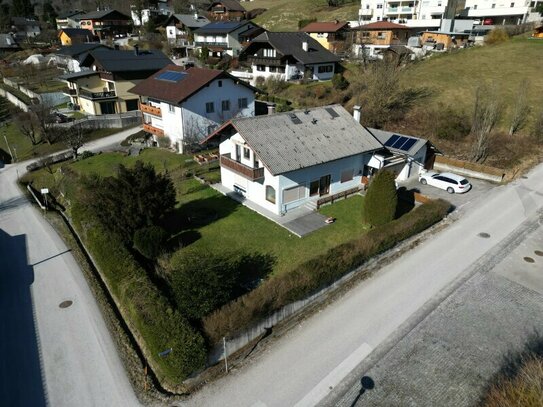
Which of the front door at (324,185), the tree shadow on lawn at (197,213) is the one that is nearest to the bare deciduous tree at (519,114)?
the front door at (324,185)

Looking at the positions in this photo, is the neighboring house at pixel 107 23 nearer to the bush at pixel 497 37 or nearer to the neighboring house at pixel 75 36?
the neighboring house at pixel 75 36

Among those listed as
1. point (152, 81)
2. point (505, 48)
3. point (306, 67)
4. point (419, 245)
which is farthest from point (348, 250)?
point (505, 48)

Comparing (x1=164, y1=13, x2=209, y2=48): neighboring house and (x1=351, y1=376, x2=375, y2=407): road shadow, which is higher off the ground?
(x1=164, y1=13, x2=209, y2=48): neighboring house

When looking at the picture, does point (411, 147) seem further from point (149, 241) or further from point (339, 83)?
point (339, 83)

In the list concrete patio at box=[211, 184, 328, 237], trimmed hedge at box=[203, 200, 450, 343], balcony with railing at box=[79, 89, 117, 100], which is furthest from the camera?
balcony with railing at box=[79, 89, 117, 100]

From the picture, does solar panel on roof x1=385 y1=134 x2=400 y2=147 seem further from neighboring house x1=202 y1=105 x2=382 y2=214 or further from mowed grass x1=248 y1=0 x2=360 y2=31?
mowed grass x1=248 y1=0 x2=360 y2=31

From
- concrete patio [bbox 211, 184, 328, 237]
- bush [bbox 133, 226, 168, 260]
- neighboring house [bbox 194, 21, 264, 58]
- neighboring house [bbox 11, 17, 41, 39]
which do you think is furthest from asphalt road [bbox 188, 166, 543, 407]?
neighboring house [bbox 11, 17, 41, 39]
